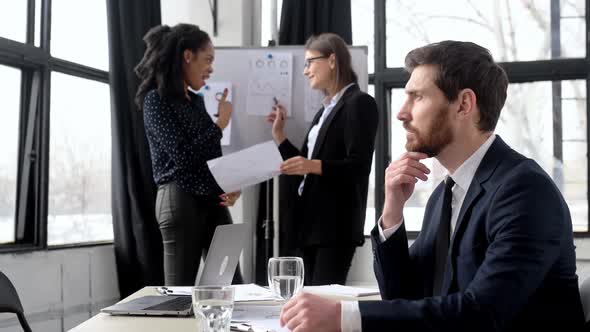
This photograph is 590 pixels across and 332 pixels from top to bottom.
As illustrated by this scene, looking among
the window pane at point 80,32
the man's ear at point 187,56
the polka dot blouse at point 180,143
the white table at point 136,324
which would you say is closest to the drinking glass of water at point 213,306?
the white table at point 136,324

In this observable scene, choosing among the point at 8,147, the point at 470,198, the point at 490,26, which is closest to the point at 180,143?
the point at 8,147

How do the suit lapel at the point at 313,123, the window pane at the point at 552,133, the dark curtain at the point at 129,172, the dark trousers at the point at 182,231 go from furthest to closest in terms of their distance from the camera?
1. the window pane at the point at 552,133
2. the dark curtain at the point at 129,172
3. the suit lapel at the point at 313,123
4. the dark trousers at the point at 182,231

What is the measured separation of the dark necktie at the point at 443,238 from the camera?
156 cm

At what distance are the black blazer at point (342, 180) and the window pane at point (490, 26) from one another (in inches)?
53.0

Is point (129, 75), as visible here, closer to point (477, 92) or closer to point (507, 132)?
point (507, 132)

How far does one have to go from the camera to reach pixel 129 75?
3.86m

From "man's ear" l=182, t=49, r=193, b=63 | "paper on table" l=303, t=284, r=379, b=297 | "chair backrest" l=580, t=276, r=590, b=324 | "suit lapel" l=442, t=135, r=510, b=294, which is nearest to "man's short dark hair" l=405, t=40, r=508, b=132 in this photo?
"suit lapel" l=442, t=135, r=510, b=294

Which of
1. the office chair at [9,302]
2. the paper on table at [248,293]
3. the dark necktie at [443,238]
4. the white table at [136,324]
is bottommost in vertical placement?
the office chair at [9,302]

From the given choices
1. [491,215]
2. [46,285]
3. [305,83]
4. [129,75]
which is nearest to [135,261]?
[46,285]

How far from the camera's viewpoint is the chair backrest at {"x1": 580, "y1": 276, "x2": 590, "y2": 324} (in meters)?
1.29

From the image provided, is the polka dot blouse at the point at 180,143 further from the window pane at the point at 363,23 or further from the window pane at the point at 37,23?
the window pane at the point at 363,23

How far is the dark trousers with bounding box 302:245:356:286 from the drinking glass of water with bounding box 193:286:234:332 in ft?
5.40

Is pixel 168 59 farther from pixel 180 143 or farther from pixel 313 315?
pixel 313 315

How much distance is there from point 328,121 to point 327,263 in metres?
0.61
